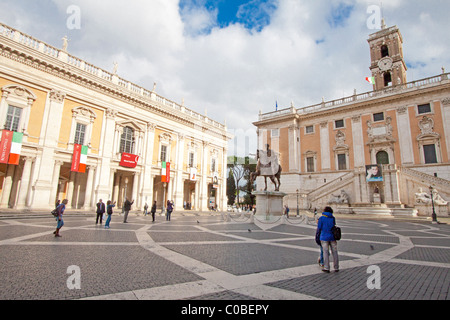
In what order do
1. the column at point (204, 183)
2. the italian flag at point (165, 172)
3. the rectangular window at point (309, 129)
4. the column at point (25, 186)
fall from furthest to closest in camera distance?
the rectangular window at point (309, 129), the column at point (204, 183), the italian flag at point (165, 172), the column at point (25, 186)

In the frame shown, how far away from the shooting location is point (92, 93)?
24.0 m

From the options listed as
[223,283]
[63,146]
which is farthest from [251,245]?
[63,146]

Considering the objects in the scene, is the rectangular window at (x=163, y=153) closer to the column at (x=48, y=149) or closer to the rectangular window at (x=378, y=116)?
the column at (x=48, y=149)

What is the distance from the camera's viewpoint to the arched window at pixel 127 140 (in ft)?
87.1

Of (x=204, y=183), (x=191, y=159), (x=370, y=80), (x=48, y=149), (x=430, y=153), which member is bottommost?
(x=204, y=183)

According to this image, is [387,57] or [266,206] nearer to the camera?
[266,206]

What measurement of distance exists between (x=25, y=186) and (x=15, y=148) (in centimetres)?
319

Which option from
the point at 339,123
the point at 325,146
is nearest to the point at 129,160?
the point at 325,146

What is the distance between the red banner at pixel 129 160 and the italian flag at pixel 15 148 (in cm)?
851

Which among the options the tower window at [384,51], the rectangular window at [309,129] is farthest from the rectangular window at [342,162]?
the tower window at [384,51]

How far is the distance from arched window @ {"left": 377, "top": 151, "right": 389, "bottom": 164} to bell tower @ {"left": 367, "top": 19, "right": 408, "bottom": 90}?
1196 cm

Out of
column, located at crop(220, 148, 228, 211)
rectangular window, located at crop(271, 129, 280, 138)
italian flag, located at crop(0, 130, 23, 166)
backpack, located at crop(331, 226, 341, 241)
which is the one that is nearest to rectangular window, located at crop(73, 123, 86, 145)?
italian flag, located at crop(0, 130, 23, 166)

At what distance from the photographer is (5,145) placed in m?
18.0

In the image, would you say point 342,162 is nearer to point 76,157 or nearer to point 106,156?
point 106,156
